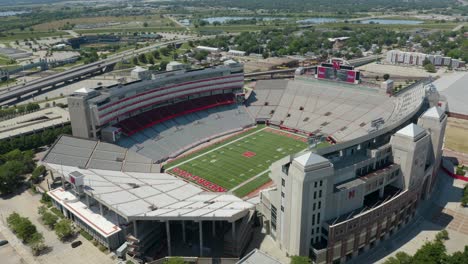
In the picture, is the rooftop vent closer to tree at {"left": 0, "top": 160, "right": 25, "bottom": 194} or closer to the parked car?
the parked car

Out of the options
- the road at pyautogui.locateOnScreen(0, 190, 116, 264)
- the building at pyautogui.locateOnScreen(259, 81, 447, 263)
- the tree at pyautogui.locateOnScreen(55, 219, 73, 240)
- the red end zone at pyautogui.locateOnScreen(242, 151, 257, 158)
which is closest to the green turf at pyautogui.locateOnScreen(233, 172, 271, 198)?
the red end zone at pyautogui.locateOnScreen(242, 151, 257, 158)

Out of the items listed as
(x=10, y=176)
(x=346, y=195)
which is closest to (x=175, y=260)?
Answer: (x=346, y=195)

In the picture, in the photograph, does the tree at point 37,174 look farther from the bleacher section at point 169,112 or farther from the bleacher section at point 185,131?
the bleacher section at point 169,112

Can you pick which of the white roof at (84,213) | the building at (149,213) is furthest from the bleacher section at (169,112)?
the white roof at (84,213)

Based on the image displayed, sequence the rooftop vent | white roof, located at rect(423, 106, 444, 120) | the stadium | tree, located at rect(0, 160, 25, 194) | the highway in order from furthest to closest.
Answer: the highway → tree, located at rect(0, 160, 25, 194) → white roof, located at rect(423, 106, 444, 120) → the rooftop vent → the stadium

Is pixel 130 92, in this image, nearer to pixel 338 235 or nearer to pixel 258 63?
pixel 338 235

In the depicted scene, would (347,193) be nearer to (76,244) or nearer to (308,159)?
(308,159)

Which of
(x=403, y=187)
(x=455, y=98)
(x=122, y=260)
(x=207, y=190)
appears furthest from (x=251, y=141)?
(x=455, y=98)
